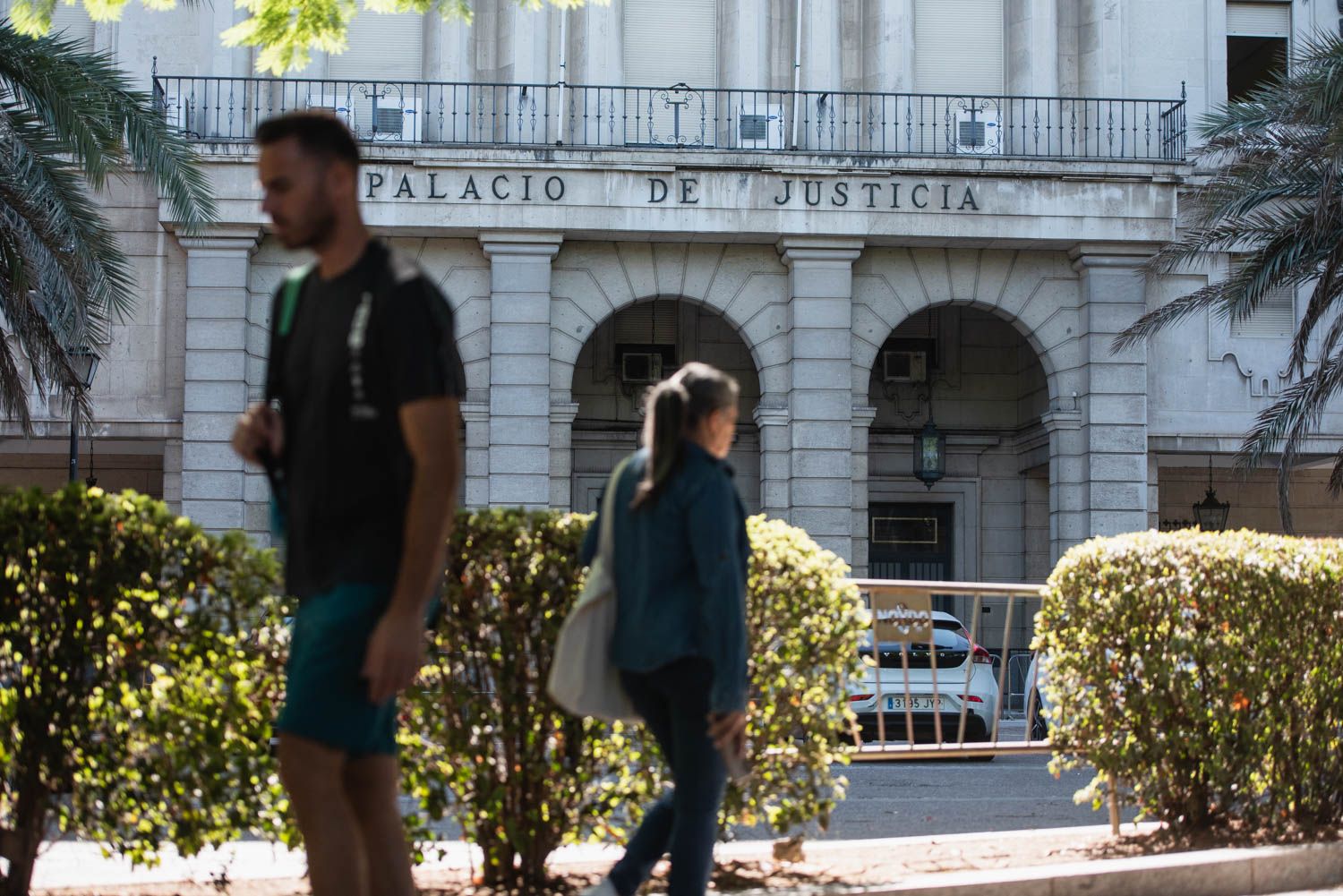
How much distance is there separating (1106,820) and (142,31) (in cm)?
1800

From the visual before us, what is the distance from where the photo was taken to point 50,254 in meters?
14.6

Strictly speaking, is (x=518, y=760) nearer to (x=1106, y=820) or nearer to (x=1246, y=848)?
(x=1246, y=848)

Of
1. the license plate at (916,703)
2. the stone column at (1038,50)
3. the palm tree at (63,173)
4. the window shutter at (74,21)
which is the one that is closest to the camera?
the license plate at (916,703)

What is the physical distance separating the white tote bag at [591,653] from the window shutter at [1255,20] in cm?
2221

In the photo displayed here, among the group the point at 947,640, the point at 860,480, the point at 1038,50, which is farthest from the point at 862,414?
the point at 947,640

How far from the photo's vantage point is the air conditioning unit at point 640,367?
25.3 meters

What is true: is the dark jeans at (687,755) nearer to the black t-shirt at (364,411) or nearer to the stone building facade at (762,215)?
the black t-shirt at (364,411)

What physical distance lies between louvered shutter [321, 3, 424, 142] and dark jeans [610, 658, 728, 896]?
1872 cm

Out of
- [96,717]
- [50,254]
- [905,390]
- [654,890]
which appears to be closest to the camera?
[96,717]

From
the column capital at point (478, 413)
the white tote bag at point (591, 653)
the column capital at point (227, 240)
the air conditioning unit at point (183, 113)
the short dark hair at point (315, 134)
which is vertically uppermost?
the air conditioning unit at point (183, 113)

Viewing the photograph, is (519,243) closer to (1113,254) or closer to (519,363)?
(519,363)

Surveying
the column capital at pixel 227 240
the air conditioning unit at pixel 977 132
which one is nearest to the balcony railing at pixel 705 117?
the air conditioning unit at pixel 977 132

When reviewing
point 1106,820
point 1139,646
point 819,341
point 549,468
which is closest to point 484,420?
point 549,468

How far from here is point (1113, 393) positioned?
2250cm
